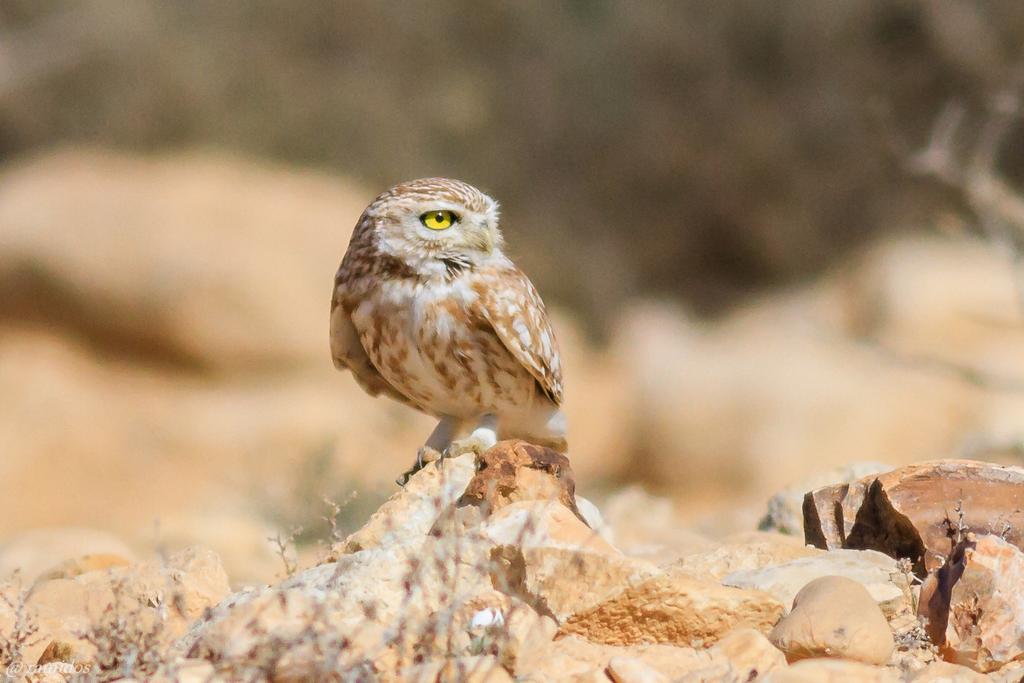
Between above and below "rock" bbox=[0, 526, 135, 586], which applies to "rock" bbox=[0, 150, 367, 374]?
above

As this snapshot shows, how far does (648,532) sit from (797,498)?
1.19 m

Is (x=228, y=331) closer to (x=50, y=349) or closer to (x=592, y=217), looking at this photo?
(x=50, y=349)

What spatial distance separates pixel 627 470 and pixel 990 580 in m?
11.9

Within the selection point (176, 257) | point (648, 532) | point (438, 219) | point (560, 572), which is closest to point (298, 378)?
point (176, 257)

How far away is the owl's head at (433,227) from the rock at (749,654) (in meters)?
1.93

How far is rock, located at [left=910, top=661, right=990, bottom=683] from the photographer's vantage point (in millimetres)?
3432

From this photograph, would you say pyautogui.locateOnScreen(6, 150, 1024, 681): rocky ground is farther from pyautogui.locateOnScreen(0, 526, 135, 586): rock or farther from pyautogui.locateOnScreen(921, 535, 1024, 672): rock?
pyautogui.locateOnScreen(921, 535, 1024, 672): rock

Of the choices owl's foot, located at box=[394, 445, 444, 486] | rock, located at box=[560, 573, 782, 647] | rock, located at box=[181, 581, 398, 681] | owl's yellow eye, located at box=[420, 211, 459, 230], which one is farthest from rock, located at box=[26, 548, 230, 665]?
owl's yellow eye, located at box=[420, 211, 459, 230]

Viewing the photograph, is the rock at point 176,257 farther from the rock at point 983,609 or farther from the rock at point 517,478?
the rock at point 983,609

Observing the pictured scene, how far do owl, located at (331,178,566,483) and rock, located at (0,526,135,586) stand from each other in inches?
54.9

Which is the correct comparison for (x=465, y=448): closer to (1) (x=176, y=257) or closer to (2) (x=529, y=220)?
(1) (x=176, y=257)

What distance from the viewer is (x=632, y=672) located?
3.32 m

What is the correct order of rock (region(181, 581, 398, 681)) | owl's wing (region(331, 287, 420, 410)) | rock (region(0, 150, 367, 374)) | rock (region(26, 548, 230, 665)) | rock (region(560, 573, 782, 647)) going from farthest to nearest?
1. rock (region(0, 150, 367, 374))
2. owl's wing (region(331, 287, 420, 410))
3. rock (region(560, 573, 782, 647))
4. rock (region(26, 548, 230, 665))
5. rock (region(181, 581, 398, 681))

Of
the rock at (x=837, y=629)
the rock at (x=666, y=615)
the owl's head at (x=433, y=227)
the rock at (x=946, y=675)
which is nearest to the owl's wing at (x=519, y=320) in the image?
the owl's head at (x=433, y=227)
